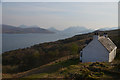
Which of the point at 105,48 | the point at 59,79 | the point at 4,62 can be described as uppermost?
the point at 105,48

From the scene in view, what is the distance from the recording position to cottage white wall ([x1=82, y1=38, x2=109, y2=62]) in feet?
77.6

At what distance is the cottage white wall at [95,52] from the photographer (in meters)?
23.7

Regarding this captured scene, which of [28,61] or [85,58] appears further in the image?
[28,61]

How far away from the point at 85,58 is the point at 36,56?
76.4 ft

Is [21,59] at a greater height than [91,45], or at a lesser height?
lesser

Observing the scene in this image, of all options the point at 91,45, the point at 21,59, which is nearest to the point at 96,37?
the point at 91,45

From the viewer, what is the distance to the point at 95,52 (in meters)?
24.1

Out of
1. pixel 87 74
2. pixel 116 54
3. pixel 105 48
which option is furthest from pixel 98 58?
pixel 87 74

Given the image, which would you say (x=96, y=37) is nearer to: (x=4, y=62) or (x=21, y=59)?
(x=21, y=59)

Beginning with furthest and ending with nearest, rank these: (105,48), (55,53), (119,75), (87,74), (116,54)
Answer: (55,53) < (116,54) < (105,48) < (119,75) < (87,74)

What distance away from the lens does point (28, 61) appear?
43.7m

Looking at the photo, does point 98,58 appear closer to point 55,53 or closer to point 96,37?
point 96,37

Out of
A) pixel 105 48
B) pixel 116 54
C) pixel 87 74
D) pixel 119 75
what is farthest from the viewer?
pixel 116 54

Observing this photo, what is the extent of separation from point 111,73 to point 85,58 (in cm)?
1042
